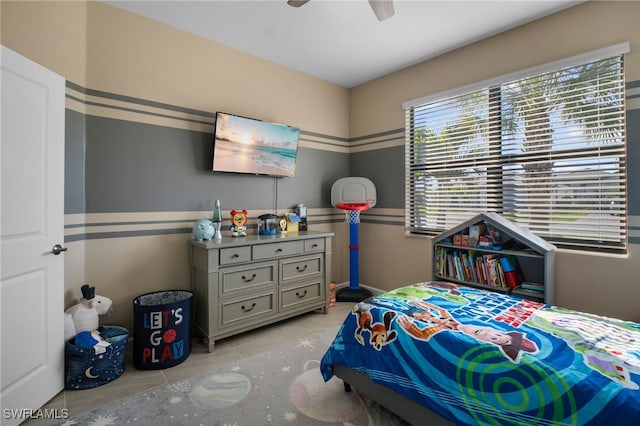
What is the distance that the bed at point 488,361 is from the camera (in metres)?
1.16

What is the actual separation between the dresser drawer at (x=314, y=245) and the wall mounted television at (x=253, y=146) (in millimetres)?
858

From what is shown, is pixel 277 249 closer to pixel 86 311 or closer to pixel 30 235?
pixel 86 311

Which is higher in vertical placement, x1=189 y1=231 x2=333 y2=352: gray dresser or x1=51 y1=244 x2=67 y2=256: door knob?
x1=51 y1=244 x2=67 y2=256: door knob

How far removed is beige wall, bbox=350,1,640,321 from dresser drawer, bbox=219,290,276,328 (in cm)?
168

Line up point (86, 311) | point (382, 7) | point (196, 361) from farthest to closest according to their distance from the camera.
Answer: point (196, 361) → point (86, 311) → point (382, 7)

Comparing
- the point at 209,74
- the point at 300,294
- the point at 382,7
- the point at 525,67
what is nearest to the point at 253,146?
the point at 209,74

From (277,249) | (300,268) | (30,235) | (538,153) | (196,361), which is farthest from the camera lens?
(300,268)

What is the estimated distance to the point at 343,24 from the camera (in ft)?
9.16

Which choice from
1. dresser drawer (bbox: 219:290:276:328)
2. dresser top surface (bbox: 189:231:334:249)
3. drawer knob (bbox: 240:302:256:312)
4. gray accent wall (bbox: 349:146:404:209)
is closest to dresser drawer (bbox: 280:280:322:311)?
dresser drawer (bbox: 219:290:276:328)

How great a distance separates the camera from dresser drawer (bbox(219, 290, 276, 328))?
2674 mm

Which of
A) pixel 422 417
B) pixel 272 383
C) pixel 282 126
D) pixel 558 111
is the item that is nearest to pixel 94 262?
pixel 272 383

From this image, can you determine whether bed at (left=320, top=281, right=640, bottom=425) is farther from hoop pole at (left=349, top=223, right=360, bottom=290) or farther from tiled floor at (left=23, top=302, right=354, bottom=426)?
hoop pole at (left=349, top=223, right=360, bottom=290)

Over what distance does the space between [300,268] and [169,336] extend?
132 cm

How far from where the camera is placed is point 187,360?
2.45 metres
